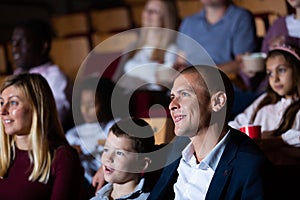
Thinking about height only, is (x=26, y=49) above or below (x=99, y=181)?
above

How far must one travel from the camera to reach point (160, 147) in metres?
1.70

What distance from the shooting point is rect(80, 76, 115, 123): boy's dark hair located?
2.22 meters

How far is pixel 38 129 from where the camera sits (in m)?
1.80

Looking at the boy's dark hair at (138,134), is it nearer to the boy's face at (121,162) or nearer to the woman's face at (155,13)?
the boy's face at (121,162)

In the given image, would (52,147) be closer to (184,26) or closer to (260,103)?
(260,103)

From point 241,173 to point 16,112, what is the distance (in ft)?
2.48

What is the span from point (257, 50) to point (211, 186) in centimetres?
137

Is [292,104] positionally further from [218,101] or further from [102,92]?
[102,92]

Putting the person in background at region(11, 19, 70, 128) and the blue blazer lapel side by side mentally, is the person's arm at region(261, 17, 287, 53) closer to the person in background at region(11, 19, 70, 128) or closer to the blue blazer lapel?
the person in background at region(11, 19, 70, 128)

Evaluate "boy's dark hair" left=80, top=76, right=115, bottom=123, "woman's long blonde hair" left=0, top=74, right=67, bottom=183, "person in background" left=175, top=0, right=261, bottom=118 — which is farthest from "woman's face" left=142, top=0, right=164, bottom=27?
"woman's long blonde hair" left=0, top=74, right=67, bottom=183

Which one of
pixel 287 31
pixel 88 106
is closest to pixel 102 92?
pixel 88 106

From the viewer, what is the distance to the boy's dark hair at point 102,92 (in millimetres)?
2221

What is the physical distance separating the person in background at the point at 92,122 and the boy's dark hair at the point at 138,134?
440mm

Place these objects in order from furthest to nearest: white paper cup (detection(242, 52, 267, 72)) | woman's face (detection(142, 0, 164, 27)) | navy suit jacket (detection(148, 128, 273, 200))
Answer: woman's face (detection(142, 0, 164, 27))
white paper cup (detection(242, 52, 267, 72))
navy suit jacket (detection(148, 128, 273, 200))
